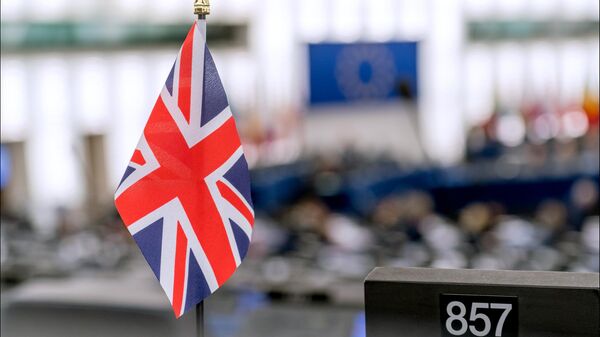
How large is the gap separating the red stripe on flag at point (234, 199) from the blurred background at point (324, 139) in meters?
1.06

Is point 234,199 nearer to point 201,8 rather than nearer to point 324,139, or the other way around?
point 201,8

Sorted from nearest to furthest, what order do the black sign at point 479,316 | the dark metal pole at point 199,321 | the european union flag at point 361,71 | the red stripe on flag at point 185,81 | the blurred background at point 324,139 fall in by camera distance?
the black sign at point 479,316 → the dark metal pole at point 199,321 → the red stripe on flag at point 185,81 → the blurred background at point 324,139 → the european union flag at point 361,71

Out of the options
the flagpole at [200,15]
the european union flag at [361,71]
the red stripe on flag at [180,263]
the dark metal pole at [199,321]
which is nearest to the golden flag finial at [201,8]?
the flagpole at [200,15]

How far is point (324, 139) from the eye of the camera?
24.9 m

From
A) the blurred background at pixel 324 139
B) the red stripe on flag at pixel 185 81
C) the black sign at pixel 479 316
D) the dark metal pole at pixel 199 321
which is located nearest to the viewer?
the black sign at pixel 479 316

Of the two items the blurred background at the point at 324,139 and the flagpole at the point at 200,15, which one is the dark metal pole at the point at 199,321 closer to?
the flagpole at the point at 200,15

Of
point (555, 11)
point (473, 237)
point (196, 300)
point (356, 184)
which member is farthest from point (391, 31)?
point (196, 300)

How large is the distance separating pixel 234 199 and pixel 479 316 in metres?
0.77

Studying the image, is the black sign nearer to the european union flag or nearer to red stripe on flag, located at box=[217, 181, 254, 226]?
red stripe on flag, located at box=[217, 181, 254, 226]

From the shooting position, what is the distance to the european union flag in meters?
23.3

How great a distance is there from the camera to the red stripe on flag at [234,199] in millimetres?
2541

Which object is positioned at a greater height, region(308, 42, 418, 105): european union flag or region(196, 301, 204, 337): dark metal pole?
region(196, 301, 204, 337): dark metal pole

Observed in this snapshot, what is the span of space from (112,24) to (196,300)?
24.0 m

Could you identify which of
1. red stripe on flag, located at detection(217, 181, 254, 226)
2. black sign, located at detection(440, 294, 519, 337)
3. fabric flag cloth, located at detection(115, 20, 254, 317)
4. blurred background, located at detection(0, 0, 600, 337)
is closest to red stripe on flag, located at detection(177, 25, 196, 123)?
Result: fabric flag cloth, located at detection(115, 20, 254, 317)
